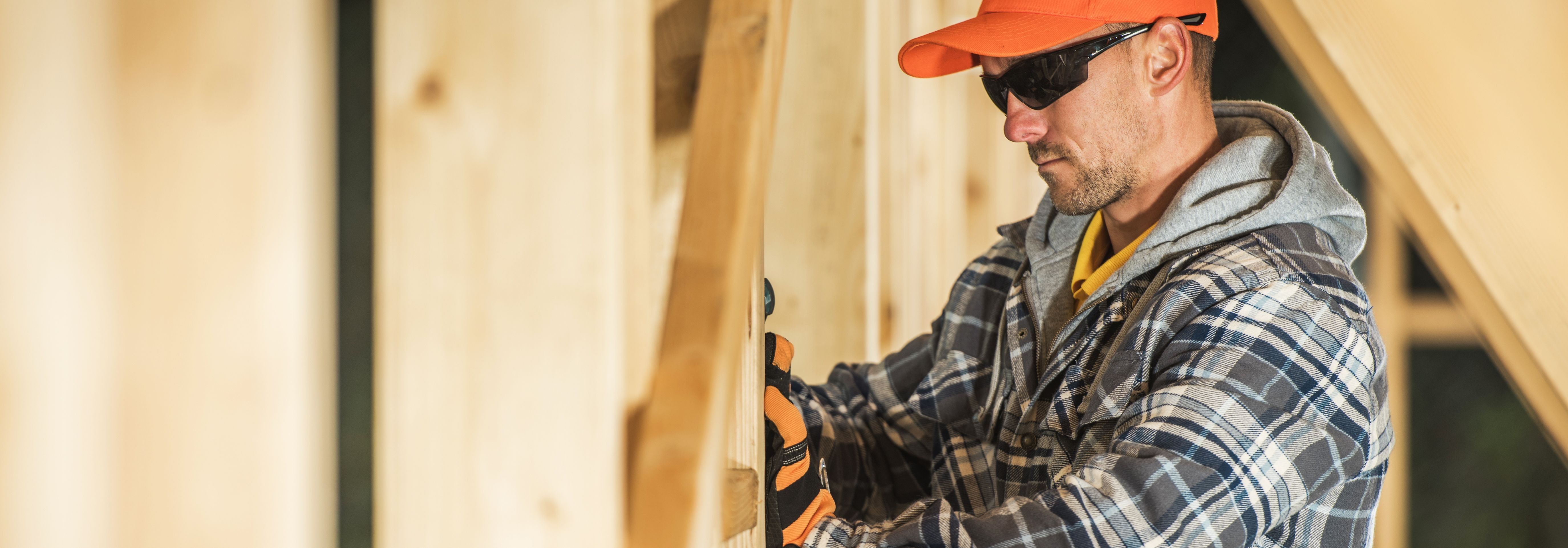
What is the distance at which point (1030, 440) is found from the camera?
1.01 m

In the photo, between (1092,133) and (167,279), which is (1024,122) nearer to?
(1092,133)

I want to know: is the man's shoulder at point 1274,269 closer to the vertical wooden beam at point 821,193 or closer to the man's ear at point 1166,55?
the man's ear at point 1166,55

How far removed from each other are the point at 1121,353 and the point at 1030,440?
0.17 metres

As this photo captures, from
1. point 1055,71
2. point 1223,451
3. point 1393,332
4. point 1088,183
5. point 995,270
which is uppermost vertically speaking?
point 1055,71

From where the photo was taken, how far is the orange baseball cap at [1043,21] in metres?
1.01

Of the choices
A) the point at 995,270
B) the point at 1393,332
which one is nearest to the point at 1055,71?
the point at 995,270

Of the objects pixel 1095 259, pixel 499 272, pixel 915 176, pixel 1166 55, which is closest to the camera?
pixel 499 272

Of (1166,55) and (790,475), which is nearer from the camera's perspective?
(790,475)

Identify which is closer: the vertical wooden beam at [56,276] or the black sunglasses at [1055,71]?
the vertical wooden beam at [56,276]

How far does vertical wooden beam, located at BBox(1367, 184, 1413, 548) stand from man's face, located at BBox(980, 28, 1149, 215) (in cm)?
197

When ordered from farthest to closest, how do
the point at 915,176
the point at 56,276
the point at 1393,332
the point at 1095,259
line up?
1. the point at 1393,332
2. the point at 915,176
3. the point at 1095,259
4. the point at 56,276

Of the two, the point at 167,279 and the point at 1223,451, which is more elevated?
the point at 167,279

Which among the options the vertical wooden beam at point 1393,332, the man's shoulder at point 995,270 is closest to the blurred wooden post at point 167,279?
the man's shoulder at point 995,270

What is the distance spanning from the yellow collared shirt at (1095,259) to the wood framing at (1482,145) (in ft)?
1.06
